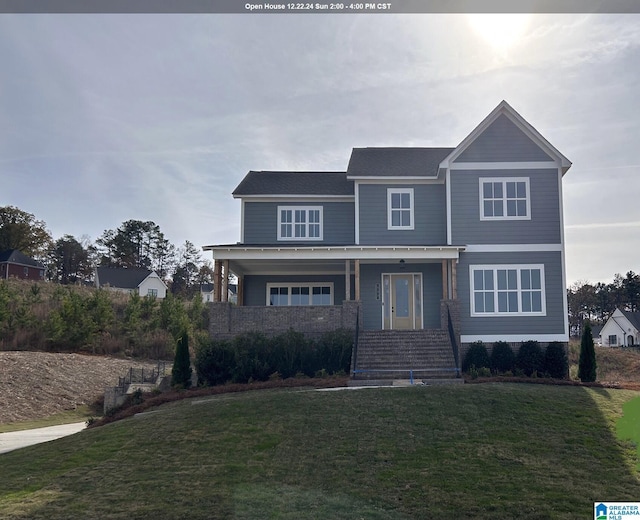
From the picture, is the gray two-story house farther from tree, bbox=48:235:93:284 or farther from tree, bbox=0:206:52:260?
tree, bbox=48:235:93:284

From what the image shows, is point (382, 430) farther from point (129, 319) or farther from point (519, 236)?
point (129, 319)

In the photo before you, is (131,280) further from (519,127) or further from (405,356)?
(519,127)

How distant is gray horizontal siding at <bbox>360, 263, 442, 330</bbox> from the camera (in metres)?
22.5

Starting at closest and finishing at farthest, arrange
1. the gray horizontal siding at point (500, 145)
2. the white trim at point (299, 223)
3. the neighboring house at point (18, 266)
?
the gray horizontal siding at point (500, 145) < the white trim at point (299, 223) < the neighboring house at point (18, 266)

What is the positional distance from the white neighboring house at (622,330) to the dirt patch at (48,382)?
52.8 metres

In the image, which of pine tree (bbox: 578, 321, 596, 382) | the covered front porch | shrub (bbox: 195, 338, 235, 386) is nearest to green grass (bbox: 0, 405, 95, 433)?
shrub (bbox: 195, 338, 235, 386)

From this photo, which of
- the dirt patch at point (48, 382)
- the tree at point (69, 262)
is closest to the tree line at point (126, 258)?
the tree at point (69, 262)

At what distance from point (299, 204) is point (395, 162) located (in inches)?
159

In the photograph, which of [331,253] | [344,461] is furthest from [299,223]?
[344,461]

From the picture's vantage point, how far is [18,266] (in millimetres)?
60281

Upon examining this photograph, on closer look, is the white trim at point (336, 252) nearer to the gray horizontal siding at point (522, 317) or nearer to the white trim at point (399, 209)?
the gray horizontal siding at point (522, 317)

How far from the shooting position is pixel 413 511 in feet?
27.0

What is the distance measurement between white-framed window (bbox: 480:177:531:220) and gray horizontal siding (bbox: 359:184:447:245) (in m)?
1.78

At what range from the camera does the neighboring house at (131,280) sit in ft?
209
